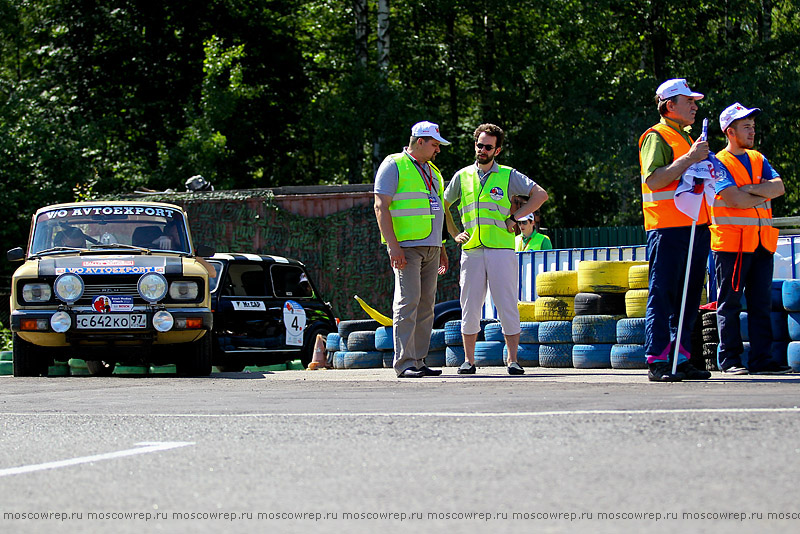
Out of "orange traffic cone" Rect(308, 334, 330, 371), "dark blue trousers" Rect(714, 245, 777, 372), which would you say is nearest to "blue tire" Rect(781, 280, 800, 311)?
"dark blue trousers" Rect(714, 245, 777, 372)

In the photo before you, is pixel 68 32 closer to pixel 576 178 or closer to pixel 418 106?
pixel 418 106

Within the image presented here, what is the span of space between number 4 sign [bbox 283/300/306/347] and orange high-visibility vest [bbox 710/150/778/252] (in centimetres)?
734

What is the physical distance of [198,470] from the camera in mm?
4785

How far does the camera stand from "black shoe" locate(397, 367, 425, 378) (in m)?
10.2

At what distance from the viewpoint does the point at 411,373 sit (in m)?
10.2

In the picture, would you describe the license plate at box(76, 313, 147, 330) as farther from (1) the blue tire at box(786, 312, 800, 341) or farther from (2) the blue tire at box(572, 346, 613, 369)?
(1) the blue tire at box(786, 312, 800, 341)

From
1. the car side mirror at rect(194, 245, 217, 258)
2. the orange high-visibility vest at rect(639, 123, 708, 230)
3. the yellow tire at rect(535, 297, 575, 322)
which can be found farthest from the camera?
the car side mirror at rect(194, 245, 217, 258)

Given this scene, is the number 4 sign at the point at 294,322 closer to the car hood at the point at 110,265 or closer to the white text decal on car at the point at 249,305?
the white text decal on car at the point at 249,305

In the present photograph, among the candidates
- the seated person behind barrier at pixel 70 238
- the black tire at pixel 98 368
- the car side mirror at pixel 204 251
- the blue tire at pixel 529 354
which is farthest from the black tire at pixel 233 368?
the blue tire at pixel 529 354

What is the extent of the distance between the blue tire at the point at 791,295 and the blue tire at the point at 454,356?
11.8 feet

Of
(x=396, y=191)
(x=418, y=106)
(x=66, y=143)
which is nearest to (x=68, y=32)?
(x=66, y=143)

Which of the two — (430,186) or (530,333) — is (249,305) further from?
(430,186)

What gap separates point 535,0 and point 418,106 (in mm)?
4525

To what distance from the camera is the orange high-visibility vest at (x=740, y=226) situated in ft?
31.4
